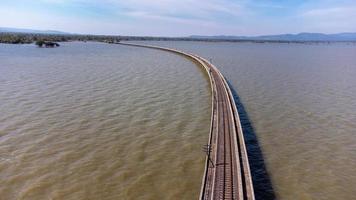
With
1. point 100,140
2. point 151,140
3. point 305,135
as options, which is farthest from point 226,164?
point 305,135

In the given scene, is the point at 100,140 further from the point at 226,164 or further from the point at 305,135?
the point at 305,135

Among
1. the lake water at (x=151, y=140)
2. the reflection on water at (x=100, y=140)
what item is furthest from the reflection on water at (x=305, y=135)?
the reflection on water at (x=100, y=140)

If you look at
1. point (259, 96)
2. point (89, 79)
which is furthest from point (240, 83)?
point (89, 79)

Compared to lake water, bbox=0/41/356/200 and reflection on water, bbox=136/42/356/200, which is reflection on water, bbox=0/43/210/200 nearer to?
lake water, bbox=0/41/356/200

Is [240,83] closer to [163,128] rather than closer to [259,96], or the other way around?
[259,96]

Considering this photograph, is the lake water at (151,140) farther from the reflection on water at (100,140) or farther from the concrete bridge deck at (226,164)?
the concrete bridge deck at (226,164)
